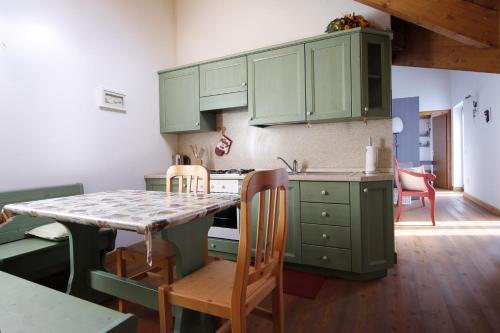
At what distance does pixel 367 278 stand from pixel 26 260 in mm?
2476

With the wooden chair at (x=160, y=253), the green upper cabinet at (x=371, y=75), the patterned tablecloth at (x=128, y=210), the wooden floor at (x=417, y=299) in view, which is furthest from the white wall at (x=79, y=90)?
the green upper cabinet at (x=371, y=75)

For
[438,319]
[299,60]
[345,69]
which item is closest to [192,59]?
[299,60]

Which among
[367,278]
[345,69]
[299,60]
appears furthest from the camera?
[299,60]

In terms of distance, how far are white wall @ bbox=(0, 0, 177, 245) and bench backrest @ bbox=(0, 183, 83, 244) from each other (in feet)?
0.40

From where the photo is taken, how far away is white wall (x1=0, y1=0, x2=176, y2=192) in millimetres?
2355

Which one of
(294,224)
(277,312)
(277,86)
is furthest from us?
(277,86)

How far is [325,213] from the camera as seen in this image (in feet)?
8.16

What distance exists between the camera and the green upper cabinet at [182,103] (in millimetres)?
3471

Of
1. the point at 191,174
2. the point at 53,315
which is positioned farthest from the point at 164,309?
the point at 191,174

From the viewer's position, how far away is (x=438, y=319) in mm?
1860

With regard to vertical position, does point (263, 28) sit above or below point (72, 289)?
above

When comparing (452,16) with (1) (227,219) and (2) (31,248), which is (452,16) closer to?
(1) (227,219)

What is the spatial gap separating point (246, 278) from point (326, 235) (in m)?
1.53

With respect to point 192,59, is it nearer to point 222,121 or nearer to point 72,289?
point 222,121
